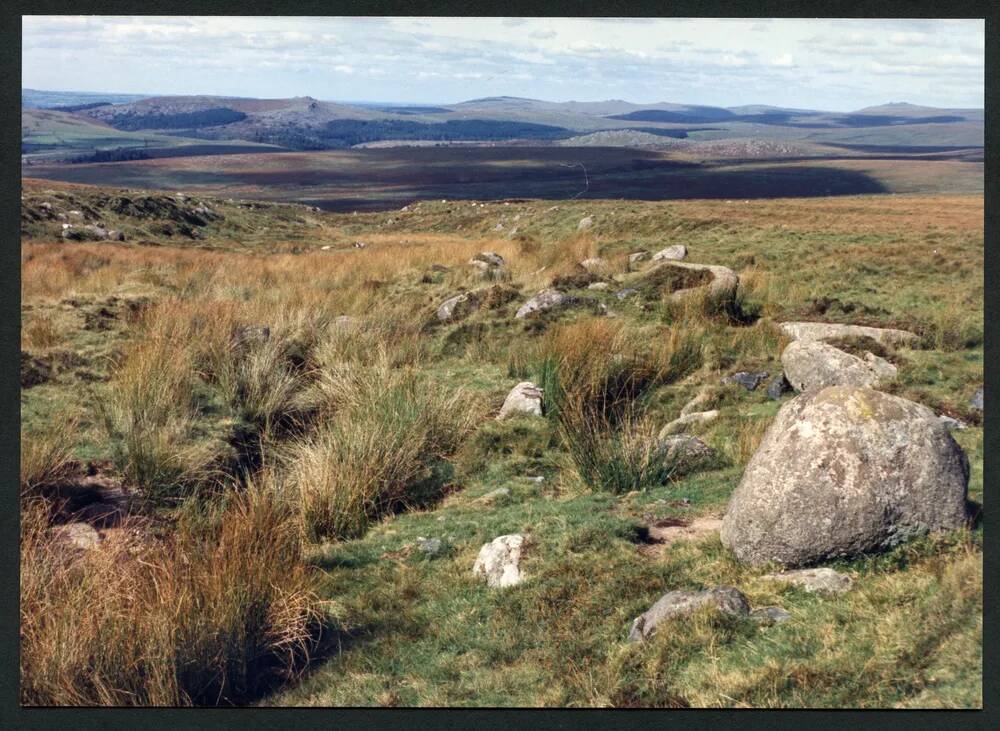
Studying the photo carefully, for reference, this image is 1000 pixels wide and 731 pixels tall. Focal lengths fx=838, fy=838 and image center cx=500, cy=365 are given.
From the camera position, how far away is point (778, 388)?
9.46m

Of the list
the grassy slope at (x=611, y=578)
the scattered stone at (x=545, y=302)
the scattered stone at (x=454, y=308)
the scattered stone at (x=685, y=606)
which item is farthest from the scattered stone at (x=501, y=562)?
the scattered stone at (x=454, y=308)

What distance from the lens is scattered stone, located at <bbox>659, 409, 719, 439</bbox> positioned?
8.64 metres

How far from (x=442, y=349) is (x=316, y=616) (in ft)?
24.0

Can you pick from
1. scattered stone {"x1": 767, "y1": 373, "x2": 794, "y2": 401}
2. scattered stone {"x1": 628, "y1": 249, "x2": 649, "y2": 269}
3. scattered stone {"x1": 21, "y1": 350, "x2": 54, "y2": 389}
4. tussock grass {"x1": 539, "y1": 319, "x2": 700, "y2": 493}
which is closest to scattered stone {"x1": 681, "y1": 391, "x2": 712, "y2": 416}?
tussock grass {"x1": 539, "y1": 319, "x2": 700, "y2": 493}

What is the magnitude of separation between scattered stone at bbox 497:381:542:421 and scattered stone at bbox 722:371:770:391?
92.2 inches

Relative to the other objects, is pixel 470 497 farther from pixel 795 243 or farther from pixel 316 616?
pixel 795 243

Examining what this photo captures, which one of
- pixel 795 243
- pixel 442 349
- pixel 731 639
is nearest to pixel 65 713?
pixel 731 639

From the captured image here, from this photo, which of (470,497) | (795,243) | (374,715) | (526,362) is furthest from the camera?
(795,243)

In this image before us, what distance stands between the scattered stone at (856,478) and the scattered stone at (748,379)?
472cm

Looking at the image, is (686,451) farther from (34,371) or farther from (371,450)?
(34,371)

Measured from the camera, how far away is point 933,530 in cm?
491

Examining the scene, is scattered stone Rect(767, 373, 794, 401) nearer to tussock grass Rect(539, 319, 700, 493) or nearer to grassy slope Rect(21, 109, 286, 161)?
tussock grass Rect(539, 319, 700, 493)

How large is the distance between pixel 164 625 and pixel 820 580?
361 centimetres

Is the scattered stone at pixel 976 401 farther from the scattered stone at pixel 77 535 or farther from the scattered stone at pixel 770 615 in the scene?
the scattered stone at pixel 77 535
